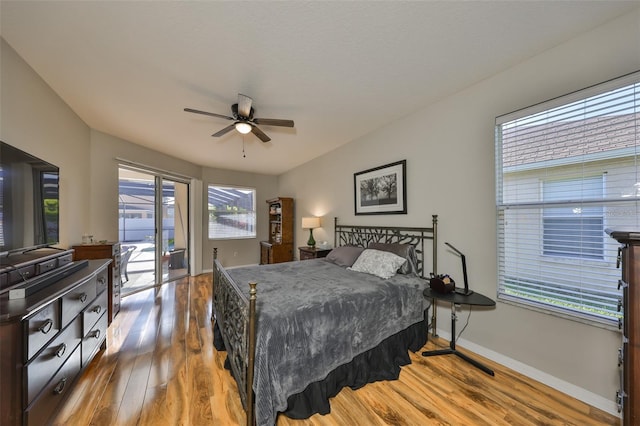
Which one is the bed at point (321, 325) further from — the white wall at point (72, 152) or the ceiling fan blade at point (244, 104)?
the white wall at point (72, 152)

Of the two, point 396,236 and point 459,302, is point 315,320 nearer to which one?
point 459,302

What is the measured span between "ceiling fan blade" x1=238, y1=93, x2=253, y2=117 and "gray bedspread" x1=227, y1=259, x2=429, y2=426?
1.77m

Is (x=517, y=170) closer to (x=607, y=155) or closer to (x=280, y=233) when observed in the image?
(x=607, y=155)

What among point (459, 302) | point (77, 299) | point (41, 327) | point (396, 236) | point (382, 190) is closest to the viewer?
point (41, 327)

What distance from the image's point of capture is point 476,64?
2076 millimetres

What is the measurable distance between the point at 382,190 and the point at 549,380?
2.48 metres

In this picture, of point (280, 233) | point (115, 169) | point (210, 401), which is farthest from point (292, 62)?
point (280, 233)

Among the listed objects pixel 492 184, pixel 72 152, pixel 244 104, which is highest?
pixel 244 104

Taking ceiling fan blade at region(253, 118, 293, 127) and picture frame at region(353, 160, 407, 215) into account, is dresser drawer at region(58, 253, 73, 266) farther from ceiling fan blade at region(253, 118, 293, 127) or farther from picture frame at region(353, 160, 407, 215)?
picture frame at region(353, 160, 407, 215)

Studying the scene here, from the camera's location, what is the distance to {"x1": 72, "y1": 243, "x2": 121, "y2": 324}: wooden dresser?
9.35 feet

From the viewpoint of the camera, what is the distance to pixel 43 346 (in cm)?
138

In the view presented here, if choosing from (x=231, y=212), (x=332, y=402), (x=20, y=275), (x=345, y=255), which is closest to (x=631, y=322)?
(x=332, y=402)

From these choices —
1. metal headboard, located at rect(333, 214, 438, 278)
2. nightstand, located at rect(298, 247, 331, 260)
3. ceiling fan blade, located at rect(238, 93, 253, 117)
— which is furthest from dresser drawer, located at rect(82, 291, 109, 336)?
metal headboard, located at rect(333, 214, 438, 278)

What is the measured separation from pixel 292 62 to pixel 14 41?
6.77 ft
